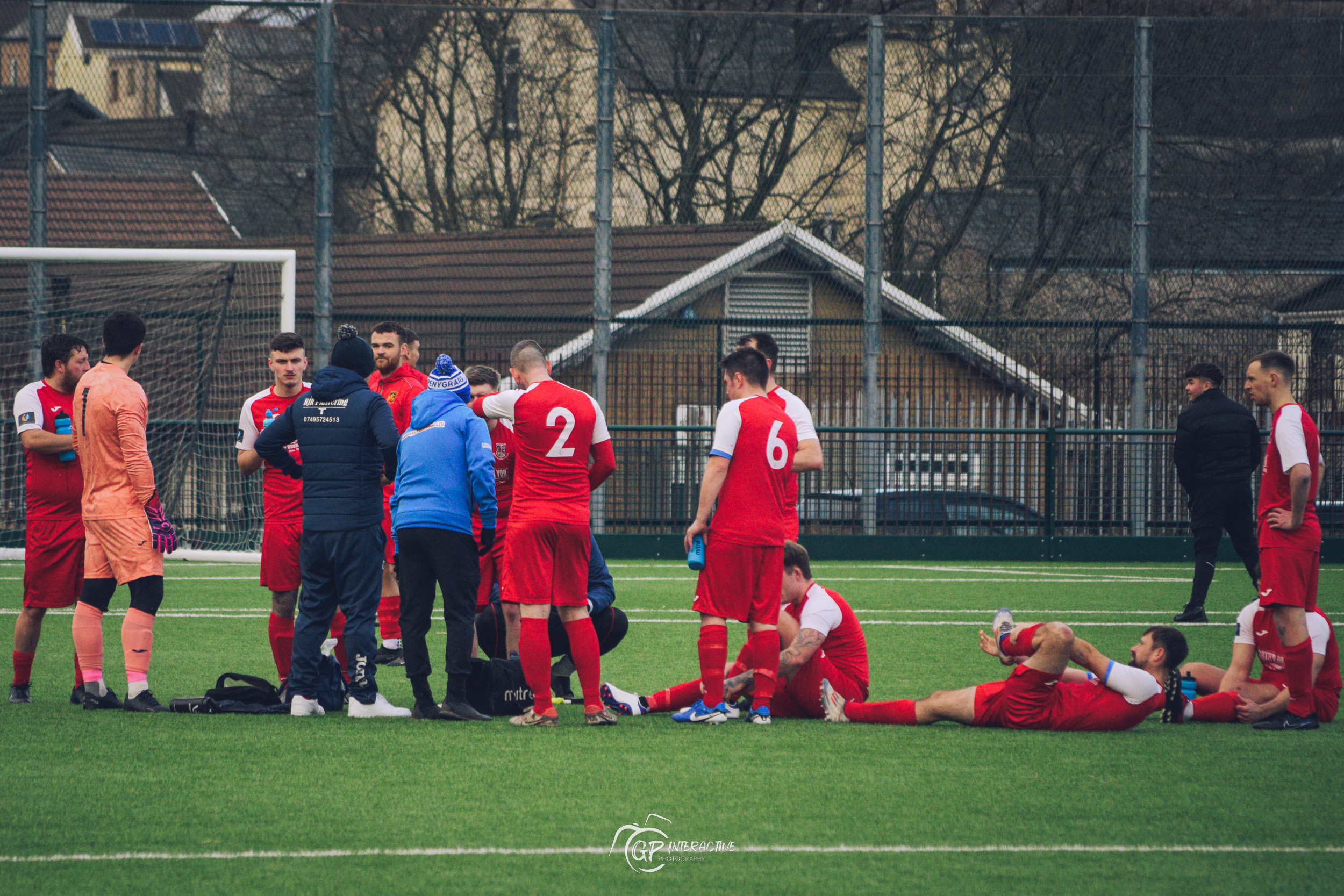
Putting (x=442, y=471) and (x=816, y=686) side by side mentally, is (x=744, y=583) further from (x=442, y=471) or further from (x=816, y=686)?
(x=442, y=471)

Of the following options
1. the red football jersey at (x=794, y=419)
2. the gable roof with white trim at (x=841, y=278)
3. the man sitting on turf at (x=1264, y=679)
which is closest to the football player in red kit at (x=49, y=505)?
the red football jersey at (x=794, y=419)

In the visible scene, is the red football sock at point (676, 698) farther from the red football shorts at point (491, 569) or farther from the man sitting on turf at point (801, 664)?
the red football shorts at point (491, 569)

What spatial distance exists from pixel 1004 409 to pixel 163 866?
13.1 meters

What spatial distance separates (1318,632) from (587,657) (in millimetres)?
3771

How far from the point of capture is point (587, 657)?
671 centimetres

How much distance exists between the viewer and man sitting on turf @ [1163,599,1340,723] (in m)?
6.83

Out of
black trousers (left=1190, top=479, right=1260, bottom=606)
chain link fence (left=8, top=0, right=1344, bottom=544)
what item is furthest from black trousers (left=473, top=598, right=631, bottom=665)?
chain link fence (left=8, top=0, right=1344, bottom=544)

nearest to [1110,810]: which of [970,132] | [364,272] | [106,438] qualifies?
[106,438]

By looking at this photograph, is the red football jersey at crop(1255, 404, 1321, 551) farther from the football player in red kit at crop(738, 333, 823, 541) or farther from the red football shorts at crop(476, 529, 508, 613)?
the red football shorts at crop(476, 529, 508, 613)

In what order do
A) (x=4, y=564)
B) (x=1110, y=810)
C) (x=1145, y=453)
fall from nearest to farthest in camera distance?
(x=1110, y=810)
(x=4, y=564)
(x=1145, y=453)

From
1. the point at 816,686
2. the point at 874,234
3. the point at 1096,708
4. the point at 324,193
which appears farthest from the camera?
the point at 874,234

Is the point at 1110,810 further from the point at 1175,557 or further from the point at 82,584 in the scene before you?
the point at 1175,557

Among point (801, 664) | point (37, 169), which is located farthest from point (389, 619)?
point (37, 169)

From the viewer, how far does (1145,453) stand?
1588 centimetres
